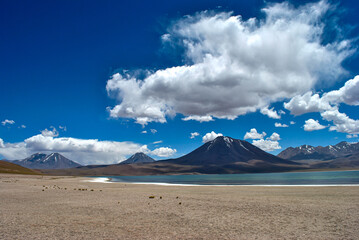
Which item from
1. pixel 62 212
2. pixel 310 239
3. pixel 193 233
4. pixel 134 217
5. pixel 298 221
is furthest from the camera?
pixel 62 212

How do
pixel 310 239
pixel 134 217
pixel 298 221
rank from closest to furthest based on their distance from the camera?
pixel 310 239, pixel 298 221, pixel 134 217

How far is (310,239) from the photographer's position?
12148 millimetres

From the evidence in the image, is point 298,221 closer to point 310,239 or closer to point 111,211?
point 310,239

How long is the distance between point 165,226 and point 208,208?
773cm

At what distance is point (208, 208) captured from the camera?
71.6ft

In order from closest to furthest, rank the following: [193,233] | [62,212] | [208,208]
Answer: [193,233], [62,212], [208,208]

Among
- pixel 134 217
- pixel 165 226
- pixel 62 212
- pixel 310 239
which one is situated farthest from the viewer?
pixel 62 212

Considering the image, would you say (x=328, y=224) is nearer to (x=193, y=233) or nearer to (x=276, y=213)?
(x=276, y=213)

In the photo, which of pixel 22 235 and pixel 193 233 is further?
pixel 193 233

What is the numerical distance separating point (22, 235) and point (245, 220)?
13.6 metres

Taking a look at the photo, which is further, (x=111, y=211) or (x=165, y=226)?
(x=111, y=211)

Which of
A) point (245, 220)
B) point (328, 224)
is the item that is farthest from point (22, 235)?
point (328, 224)

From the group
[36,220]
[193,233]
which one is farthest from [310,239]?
[36,220]

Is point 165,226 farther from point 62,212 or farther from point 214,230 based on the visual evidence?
point 62,212
